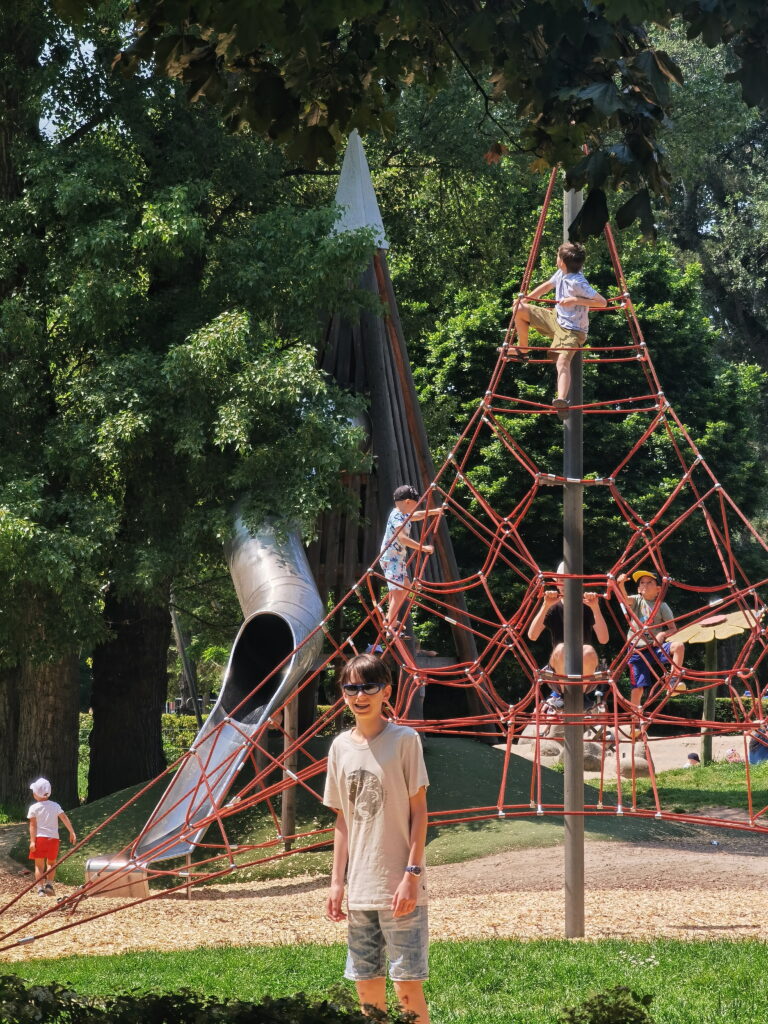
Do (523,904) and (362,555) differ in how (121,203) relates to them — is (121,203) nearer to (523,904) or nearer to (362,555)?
(362,555)

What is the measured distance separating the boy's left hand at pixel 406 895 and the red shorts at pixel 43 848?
314 inches

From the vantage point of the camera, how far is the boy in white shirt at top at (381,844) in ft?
15.4

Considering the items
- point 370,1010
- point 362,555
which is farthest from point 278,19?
point 362,555

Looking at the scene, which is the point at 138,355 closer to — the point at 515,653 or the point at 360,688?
the point at 515,653

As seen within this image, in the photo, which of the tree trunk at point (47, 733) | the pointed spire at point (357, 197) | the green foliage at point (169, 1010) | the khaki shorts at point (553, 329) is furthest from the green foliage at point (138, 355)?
the green foliage at point (169, 1010)

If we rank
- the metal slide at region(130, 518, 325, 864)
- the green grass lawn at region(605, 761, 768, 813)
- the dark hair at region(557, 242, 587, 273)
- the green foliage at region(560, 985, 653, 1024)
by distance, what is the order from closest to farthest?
the green foliage at region(560, 985, 653, 1024) → the dark hair at region(557, 242, 587, 273) → the metal slide at region(130, 518, 325, 864) → the green grass lawn at region(605, 761, 768, 813)

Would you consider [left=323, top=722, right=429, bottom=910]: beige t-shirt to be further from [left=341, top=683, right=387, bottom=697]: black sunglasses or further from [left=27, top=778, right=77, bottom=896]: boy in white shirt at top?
[left=27, top=778, right=77, bottom=896]: boy in white shirt at top

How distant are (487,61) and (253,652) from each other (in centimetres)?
910

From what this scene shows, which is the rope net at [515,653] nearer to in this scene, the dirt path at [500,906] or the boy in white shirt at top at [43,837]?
the dirt path at [500,906]

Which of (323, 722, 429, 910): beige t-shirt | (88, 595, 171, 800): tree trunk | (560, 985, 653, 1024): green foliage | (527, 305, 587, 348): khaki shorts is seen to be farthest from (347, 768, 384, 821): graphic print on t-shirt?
(88, 595, 171, 800): tree trunk

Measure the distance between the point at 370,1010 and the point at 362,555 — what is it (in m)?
11.4

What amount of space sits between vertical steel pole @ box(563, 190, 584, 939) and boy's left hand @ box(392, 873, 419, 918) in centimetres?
358

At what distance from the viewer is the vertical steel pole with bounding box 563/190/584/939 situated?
816 centimetres

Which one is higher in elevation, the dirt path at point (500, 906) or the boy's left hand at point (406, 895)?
the boy's left hand at point (406, 895)
